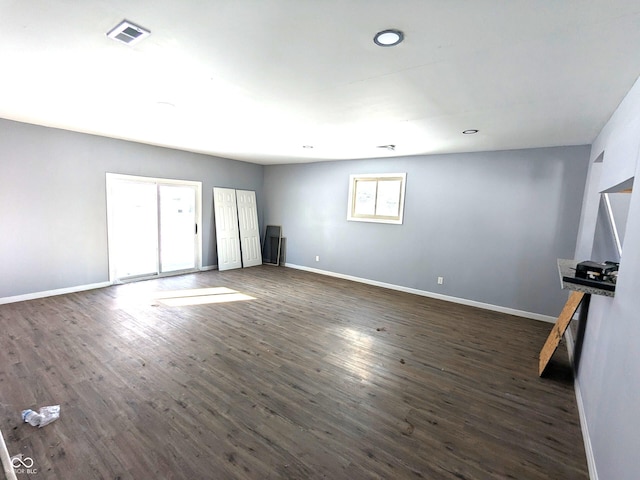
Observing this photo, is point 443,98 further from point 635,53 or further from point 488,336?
point 488,336

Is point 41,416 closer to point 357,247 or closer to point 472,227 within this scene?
point 357,247

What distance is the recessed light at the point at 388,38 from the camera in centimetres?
167

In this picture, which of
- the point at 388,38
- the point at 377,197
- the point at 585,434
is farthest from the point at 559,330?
the point at 377,197

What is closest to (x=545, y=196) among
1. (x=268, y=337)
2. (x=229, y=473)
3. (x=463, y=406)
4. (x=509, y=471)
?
(x=463, y=406)

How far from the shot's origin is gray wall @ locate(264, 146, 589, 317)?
421cm

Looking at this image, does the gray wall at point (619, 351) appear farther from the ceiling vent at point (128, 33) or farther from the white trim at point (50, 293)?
the white trim at point (50, 293)

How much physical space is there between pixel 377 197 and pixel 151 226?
15.2 ft

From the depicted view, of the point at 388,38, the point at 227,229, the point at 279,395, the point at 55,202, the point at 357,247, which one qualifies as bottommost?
the point at 279,395

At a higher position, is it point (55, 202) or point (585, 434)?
point (55, 202)

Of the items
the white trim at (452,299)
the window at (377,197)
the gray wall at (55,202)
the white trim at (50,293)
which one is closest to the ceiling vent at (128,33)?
the gray wall at (55,202)

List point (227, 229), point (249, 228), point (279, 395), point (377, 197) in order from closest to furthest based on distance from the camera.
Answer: point (279, 395) < point (377, 197) < point (227, 229) < point (249, 228)

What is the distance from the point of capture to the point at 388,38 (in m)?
1.72

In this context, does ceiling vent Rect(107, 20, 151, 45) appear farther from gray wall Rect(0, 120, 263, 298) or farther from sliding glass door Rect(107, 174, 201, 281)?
sliding glass door Rect(107, 174, 201, 281)

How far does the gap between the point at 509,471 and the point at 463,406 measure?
0.59 m
